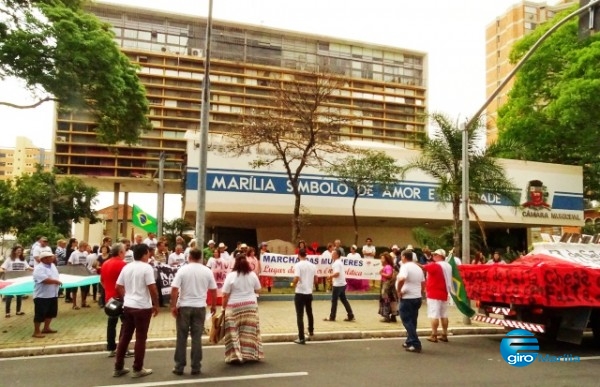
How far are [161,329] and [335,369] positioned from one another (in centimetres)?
478

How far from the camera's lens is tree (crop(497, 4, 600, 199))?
Result: 1089 inches

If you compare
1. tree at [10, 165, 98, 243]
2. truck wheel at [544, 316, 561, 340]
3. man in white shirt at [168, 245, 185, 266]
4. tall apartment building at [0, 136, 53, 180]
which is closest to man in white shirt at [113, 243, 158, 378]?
truck wheel at [544, 316, 561, 340]

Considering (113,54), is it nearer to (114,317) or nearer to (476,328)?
(114,317)

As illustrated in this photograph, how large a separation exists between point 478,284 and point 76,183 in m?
46.8

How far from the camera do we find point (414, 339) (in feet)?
30.6

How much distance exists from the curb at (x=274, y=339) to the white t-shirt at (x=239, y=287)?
6.75ft

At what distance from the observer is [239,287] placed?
8.17m

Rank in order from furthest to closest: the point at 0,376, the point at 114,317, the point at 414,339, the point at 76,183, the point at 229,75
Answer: the point at 229,75 → the point at 76,183 → the point at 414,339 → the point at 114,317 → the point at 0,376

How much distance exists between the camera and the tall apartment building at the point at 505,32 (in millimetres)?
76606

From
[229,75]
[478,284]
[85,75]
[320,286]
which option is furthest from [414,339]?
[229,75]

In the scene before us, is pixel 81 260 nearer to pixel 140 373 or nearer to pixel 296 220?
pixel 140 373

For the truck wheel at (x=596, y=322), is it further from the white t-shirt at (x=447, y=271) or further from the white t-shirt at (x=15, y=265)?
the white t-shirt at (x=15, y=265)

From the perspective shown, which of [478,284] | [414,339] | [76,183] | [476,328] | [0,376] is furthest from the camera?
[76,183]

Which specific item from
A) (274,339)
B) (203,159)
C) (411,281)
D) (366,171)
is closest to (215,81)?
(366,171)
